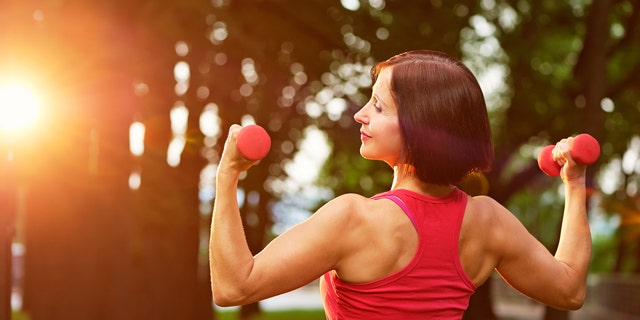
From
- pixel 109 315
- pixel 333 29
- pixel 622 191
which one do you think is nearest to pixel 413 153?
pixel 109 315

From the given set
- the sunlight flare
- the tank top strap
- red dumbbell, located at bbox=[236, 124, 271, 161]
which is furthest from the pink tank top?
the sunlight flare

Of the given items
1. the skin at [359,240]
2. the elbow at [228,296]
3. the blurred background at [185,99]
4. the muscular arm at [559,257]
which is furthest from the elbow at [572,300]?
the blurred background at [185,99]

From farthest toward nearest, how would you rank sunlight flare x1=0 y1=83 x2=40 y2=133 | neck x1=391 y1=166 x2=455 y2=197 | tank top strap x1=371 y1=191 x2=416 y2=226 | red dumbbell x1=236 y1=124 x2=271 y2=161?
sunlight flare x1=0 y1=83 x2=40 y2=133
neck x1=391 y1=166 x2=455 y2=197
tank top strap x1=371 y1=191 x2=416 y2=226
red dumbbell x1=236 y1=124 x2=271 y2=161

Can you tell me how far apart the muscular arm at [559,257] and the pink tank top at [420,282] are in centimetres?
21

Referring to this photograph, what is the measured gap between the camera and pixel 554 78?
20.3 metres

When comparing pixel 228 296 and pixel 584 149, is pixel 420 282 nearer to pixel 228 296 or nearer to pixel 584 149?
pixel 228 296

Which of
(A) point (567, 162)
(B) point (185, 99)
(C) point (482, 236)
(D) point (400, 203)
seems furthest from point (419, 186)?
(B) point (185, 99)

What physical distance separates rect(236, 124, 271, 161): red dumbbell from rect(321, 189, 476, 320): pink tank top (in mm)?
403

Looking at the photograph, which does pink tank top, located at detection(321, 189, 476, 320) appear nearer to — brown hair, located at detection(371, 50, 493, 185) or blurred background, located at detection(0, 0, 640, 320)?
brown hair, located at detection(371, 50, 493, 185)

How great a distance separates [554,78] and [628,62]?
95.9 inches

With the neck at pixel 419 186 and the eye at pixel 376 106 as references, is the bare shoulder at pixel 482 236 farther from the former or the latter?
the eye at pixel 376 106

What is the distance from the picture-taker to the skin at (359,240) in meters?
2.55

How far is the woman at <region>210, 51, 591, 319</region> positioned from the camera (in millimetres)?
2562

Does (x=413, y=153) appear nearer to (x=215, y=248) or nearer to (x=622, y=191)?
(x=215, y=248)
